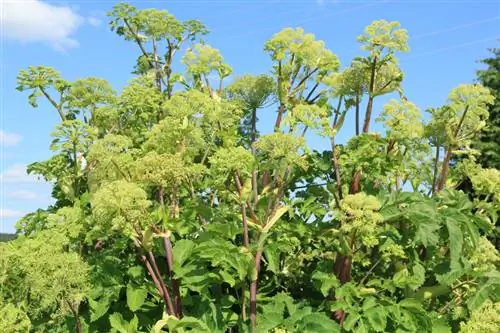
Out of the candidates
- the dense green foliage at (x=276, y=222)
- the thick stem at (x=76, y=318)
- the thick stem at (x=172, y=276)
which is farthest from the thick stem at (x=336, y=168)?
the thick stem at (x=76, y=318)

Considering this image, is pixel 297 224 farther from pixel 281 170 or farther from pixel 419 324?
pixel 419 324

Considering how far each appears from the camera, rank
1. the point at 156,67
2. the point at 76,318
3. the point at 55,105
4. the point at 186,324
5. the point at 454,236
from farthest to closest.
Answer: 1. the point at 156,67
2. the point at 55,105
3. the point at 76,318
4. the point at 454,236
5. the point at 186,324

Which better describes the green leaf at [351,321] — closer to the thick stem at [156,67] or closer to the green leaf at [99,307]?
the green leaf at [99,307]

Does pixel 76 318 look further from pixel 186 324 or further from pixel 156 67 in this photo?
pixel 156 67

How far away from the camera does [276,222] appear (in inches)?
209

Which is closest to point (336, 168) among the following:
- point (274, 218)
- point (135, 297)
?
point (274, 218)

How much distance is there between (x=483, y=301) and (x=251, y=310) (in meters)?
2.08

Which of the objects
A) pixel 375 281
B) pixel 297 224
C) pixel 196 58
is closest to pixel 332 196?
pixel 297 224

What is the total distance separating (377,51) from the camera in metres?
5.25

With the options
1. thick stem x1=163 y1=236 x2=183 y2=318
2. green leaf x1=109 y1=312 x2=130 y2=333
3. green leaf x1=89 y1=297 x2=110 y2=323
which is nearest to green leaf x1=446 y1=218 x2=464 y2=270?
thick stem x1=163 y1=236 x2=183 y2=318

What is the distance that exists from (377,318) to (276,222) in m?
1.18

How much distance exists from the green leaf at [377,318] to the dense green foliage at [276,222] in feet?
0.04

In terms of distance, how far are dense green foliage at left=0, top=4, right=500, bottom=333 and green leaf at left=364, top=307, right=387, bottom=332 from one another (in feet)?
0.04

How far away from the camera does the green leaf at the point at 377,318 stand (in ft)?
15.2
